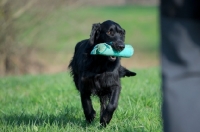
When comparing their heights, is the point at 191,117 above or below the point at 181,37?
below

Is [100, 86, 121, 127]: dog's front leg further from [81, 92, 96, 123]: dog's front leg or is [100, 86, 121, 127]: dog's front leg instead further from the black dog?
[81, 92, 96, 123]: dog's front leg

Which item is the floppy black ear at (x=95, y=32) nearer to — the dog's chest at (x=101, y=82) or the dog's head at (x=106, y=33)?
the dog's head at (x=106, y=33)

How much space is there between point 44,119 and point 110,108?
33.0 inches

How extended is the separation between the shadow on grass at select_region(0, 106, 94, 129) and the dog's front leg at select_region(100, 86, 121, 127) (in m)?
0.26

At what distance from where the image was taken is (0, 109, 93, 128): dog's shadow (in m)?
5.13

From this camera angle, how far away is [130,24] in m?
30.1

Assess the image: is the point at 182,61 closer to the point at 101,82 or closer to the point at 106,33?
the point at 101,82

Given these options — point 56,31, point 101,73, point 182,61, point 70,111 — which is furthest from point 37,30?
point 182,61

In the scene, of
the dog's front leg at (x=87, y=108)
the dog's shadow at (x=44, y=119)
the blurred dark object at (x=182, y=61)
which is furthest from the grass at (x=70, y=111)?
the blurred dark object at (x=182, y=61)

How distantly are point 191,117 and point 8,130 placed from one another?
2785mm

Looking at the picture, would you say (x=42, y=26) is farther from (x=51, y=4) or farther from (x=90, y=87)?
(x=90, y=87)

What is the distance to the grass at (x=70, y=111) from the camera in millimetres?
4855

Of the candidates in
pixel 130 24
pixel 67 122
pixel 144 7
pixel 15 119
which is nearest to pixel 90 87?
pixel 67 122

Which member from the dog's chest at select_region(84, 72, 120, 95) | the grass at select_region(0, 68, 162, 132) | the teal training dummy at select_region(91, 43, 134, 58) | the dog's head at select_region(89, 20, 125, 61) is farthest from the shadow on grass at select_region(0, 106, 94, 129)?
the dog's head at select_region(89, 20, 125, 61)
